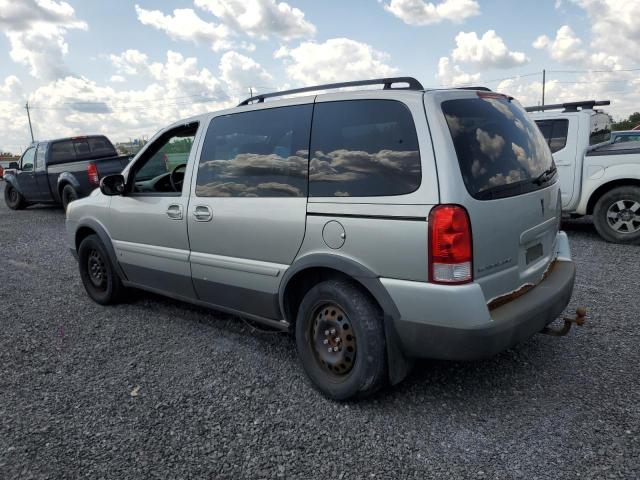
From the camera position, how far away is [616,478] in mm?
2340

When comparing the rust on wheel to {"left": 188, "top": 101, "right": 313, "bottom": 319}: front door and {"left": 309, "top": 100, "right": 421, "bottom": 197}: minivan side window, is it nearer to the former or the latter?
{"left": 188, "top": 101, "right": 313, "bottom": 319}: front door

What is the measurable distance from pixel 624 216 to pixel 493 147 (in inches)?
202

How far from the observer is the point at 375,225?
2.76 metres

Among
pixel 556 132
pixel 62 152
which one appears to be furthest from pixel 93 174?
pixel 556 132

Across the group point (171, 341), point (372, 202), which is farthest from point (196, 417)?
point (372, 202)

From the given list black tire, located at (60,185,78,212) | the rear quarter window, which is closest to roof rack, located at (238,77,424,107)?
black tire, located at (60,185,78,212)

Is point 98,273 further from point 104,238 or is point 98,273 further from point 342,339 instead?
point 342,339

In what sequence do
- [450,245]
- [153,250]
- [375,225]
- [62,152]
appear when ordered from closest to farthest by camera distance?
[450,245]
[375,225]
[153,250]
[62,152]

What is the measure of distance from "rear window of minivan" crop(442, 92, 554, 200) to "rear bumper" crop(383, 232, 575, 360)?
0.60 metres

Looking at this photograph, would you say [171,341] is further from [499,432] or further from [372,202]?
[499,432]

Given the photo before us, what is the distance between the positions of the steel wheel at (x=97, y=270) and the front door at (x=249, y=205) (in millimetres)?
1597

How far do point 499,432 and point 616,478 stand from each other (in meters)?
0.57

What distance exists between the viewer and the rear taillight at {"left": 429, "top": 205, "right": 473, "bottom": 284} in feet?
8.36

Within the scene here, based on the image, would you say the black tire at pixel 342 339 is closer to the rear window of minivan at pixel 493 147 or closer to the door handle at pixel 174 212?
the rear window of minivan at pixel 493 147
